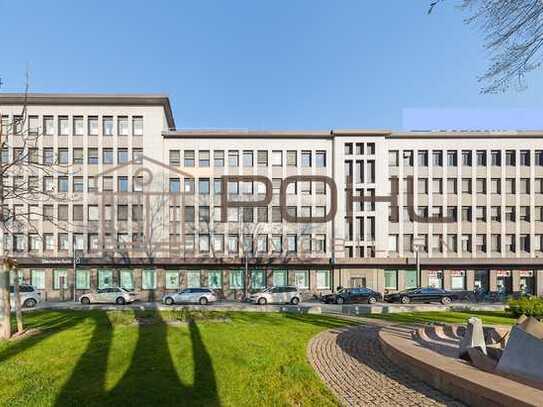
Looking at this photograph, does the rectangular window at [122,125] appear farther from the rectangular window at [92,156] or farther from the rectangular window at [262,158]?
the rectangular window at [262,158]

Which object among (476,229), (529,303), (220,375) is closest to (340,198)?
(476,229)

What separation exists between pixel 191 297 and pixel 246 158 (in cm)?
1493

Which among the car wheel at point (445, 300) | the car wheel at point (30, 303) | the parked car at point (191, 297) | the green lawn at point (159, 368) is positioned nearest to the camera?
the green lawn at point (159, 368)

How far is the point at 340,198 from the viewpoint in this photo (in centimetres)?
3744

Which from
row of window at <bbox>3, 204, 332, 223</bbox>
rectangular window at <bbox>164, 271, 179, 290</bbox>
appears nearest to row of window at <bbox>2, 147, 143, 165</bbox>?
row of window at <bbox>3, 204, 332, 223</bbox>

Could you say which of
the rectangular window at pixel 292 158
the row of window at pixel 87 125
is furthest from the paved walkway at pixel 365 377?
the row of window at pixel 87 125

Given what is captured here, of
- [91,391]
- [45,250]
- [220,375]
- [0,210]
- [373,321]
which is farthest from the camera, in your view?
[45,250]

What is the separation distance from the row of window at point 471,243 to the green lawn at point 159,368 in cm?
2828

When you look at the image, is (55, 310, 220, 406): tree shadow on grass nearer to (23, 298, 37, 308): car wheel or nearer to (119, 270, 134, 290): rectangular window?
(23, 298, 37, 308): car wheel

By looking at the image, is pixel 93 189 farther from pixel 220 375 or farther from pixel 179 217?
pixel 220 375

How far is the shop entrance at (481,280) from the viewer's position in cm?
3728

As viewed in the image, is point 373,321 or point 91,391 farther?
point 373,321

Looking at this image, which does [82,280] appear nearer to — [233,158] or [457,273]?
Result: [233,158]

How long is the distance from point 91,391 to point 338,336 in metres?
8.43
